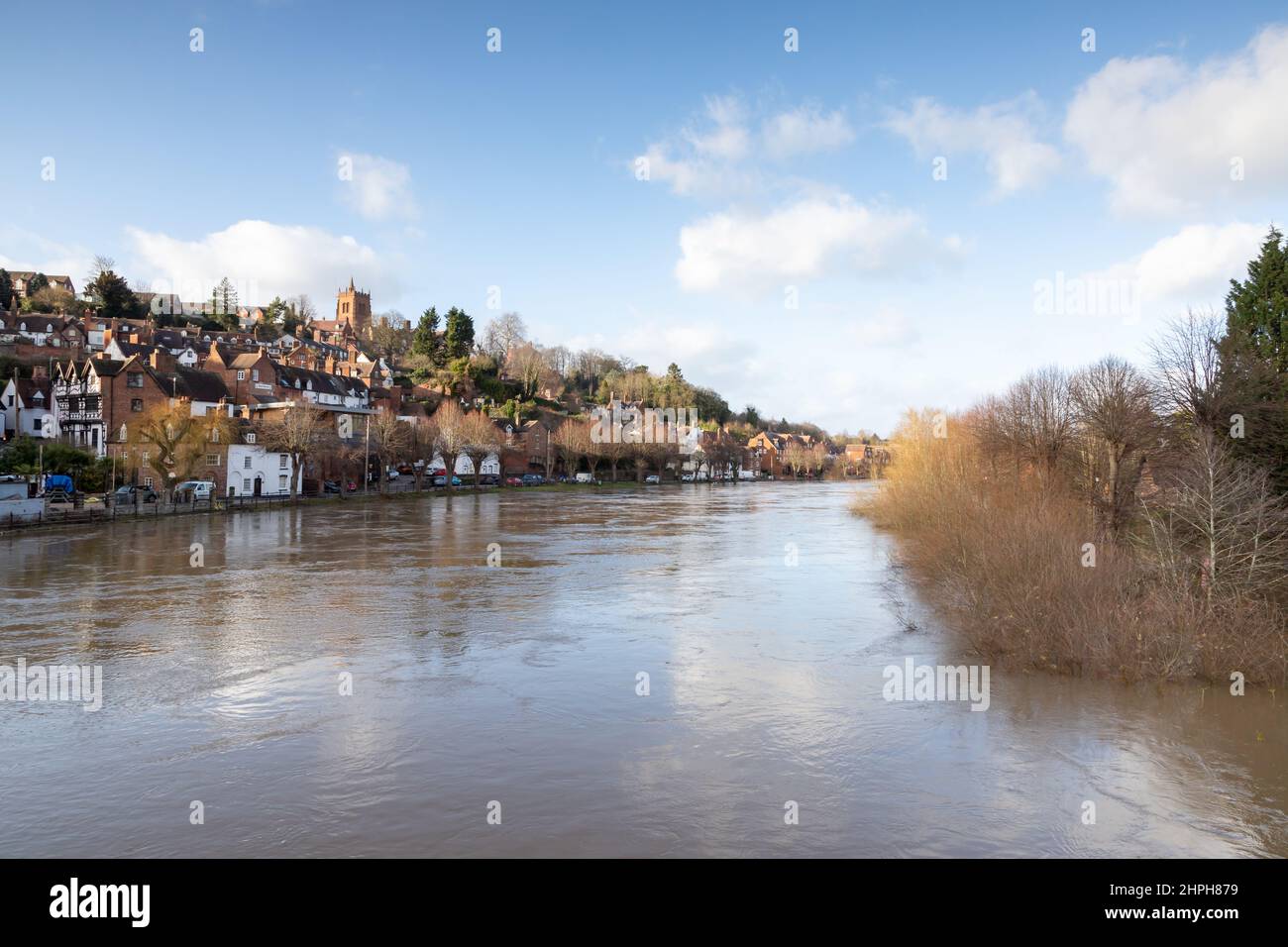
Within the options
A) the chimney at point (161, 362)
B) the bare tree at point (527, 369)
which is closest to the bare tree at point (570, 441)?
the bare tree at point (527, 369)

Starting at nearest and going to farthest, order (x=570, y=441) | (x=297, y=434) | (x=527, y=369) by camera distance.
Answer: (x=297, y=434) → (x=570, y=441) → (x=527, y=369)

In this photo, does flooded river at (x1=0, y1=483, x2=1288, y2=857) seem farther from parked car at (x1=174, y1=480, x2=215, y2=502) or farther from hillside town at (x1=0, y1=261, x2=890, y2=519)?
hillside town at (x1=0, y1=261, x2=890, y2=519)

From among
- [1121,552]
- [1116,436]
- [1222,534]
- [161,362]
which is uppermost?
[161,362]

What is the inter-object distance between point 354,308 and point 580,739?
160 metres

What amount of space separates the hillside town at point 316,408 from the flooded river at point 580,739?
107 ft

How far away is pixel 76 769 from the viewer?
10.3 m

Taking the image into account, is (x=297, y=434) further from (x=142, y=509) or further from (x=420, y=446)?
(x=420, y=446)

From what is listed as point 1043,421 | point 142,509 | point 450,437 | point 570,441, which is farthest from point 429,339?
point 1043,421

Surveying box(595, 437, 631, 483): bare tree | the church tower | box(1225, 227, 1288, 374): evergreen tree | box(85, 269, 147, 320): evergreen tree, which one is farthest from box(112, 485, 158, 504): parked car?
the church tower

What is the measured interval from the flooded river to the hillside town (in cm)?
3253

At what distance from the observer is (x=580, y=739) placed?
1162 cm
